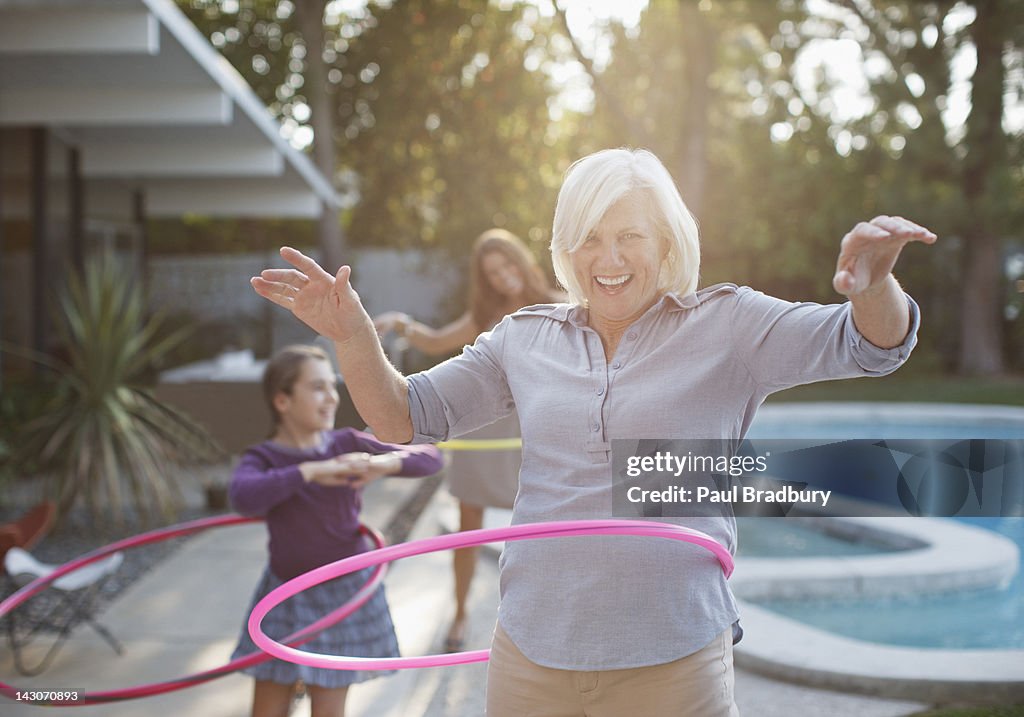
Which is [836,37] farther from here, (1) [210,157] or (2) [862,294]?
(2) [862,294]

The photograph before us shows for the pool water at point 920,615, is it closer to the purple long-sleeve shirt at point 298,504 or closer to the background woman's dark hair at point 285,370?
the purple long-sleeve shirt at point 298,504

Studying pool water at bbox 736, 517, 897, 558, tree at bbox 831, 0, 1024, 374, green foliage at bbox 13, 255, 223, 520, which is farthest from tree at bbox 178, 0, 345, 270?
pool water at bbox 736, 517, 897, 558

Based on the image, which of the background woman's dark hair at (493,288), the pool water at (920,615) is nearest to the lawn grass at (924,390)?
the pool water at (920,615)

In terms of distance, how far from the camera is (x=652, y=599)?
6.00 feet

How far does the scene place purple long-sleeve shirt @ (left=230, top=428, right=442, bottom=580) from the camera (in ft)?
10.3

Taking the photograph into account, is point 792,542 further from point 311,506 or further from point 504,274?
point 311,506

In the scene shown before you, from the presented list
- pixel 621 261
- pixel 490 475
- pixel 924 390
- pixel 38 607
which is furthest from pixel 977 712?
pixel 924 390

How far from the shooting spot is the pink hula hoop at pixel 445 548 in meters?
1.84

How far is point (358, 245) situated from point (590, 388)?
67.3ft

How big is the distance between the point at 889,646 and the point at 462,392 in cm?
387

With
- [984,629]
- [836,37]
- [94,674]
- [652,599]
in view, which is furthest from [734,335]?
[836,37]

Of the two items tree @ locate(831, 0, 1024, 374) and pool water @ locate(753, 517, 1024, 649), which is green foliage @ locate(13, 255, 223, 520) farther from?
tree @ locate(831, 0, 1024, 374)

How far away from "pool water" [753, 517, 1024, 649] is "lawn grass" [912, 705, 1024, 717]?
169 cm

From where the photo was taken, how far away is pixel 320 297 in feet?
6.25
